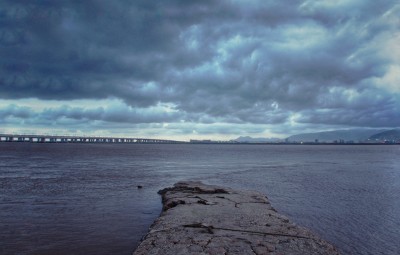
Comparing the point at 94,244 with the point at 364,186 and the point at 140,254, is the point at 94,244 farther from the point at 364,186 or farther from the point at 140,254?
the point at 364,186

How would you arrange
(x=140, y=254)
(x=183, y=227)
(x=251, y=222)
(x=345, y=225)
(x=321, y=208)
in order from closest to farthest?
(x=140, y=254)
(x=183, y=227)
(x=251, y=222)
(x=345, y=225)
(x=321, y=208)

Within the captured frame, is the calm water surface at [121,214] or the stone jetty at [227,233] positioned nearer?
the stone jetty at [227,233]

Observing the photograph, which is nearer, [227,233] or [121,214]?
[227,233]

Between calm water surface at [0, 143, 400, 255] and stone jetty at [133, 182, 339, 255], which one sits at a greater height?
stone jetty at [133, 182, 339, 255]

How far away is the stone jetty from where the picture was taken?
11172 millimetres

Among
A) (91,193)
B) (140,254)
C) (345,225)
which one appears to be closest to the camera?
(140,254)

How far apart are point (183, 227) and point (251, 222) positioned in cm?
319

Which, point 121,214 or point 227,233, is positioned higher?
point 227,233

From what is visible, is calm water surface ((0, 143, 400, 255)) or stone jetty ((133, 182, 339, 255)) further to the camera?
calm water surface ((0, 143, 400, 255))

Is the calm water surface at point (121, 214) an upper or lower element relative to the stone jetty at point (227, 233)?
lower

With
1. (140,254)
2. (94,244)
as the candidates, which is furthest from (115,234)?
(140,254)

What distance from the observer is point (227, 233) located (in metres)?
12.8

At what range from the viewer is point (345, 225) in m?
19.1

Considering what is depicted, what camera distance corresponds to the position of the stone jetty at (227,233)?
11172 millimetres
